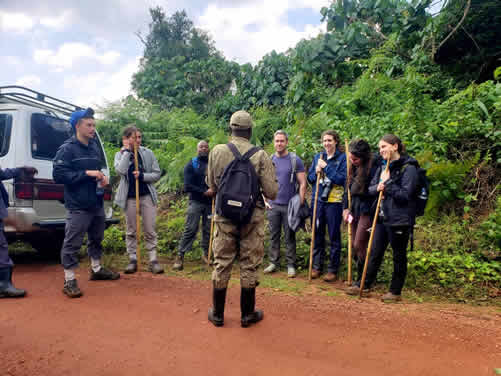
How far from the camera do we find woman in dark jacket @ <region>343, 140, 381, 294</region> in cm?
473

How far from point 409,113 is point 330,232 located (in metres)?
2.94

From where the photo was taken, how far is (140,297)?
173 inches

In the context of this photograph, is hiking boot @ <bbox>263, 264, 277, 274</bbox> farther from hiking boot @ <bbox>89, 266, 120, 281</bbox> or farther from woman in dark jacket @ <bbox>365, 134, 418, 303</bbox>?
hiking boot @ <bbox>89, 266, 120, 281</bbox>

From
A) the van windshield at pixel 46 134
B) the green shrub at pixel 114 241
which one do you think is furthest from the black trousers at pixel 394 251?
the van windshield at pixel 46 134

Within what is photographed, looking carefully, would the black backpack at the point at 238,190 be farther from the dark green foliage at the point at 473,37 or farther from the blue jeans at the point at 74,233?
the dark green foliage at the point at 473,37

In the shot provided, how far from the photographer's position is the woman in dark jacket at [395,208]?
4.12 m

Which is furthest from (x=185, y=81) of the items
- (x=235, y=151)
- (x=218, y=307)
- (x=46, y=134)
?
(x=218, y=307)

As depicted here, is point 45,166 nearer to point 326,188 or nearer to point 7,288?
point 7,288

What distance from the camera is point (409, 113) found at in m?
6.60

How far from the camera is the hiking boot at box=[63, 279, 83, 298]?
139 inches

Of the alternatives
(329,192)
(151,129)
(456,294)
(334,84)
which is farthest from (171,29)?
(456,294)

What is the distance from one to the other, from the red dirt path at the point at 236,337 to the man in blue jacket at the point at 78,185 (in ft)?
1.46

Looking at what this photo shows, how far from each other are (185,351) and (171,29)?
24386 mm

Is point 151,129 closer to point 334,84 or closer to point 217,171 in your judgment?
point 334,84
